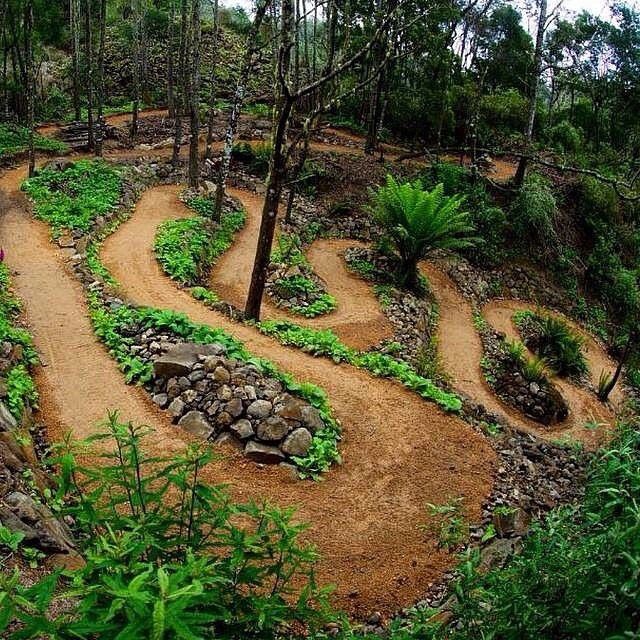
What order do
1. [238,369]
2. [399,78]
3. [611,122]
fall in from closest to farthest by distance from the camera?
[238,369] → [399,78] → [611,122]

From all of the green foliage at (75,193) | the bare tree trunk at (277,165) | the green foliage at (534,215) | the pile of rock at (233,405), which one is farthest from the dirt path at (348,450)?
the green foliage at (534,215)

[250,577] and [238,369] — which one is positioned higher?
[250,577]

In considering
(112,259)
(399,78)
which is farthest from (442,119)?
(112,259)

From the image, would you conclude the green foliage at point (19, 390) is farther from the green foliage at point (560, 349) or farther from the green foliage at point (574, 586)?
the green foliage at point (560, 349)

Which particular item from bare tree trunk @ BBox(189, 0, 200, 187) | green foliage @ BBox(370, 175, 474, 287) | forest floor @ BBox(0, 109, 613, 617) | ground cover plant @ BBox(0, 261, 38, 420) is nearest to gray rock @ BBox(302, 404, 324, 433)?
forest floor @ BBox(0, 109, 613, 617)

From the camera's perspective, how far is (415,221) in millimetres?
13531

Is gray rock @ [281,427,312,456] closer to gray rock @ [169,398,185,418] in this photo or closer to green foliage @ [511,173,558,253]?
gray rock @ [169,398,185,418]

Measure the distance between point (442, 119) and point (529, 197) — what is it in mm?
5422

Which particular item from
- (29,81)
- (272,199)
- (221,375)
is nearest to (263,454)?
(221,375)

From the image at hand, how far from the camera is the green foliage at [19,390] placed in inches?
→ 267

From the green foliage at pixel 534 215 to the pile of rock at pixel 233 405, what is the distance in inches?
512

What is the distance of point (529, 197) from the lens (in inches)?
714

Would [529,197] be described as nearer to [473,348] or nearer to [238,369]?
[473,348]

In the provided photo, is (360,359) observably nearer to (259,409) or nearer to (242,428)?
(259,409)
